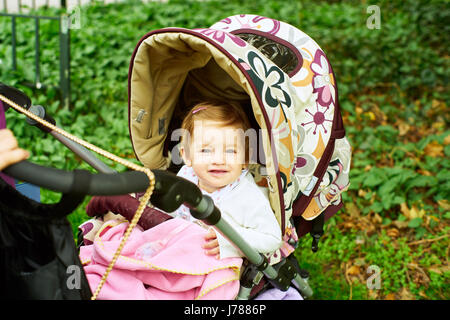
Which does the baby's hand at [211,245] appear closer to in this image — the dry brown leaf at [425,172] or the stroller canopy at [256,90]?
the stroller canopy at [256,90]

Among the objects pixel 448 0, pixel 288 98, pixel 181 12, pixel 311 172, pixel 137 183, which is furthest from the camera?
pixel 181 12

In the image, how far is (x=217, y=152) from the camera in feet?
5.95

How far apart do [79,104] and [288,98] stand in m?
3.09

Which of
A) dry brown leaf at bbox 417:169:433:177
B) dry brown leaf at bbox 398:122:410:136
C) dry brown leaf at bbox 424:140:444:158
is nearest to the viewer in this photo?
dry brown leaf at bbox 417:169:433:177

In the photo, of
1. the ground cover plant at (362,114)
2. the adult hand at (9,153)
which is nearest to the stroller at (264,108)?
the adult hand at (9,153)

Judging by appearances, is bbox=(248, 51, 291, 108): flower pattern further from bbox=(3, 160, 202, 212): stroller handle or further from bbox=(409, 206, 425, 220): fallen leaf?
bbox=(409, 206, 425, 220): fallen leaf

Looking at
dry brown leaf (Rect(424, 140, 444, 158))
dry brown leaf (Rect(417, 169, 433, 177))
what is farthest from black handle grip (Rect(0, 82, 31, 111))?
dry brown leaf (Rect(424, 140, 444, 158))

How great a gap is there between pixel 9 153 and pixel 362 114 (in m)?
4.16

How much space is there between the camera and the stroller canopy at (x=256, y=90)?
5.21 feet

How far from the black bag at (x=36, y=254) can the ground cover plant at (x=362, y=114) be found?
1.80 metres

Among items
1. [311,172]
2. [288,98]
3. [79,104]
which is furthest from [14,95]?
[79,104]

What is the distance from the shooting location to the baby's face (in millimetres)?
1818

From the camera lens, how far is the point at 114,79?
4820 mm
